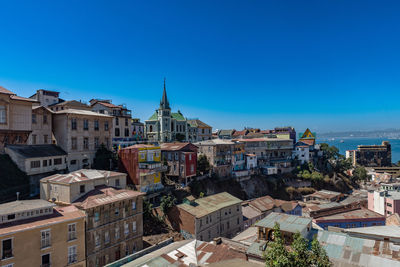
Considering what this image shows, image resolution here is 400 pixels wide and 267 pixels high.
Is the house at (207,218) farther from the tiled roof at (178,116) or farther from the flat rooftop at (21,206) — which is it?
the tiled roof at (178,116)

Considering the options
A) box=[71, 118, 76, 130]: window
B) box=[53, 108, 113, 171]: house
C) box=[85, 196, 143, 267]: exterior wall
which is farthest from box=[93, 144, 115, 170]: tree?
box=[85, 196, 143, 267]: exterior wall

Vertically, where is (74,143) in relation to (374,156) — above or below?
above

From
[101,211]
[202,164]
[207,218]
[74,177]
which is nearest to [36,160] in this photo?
[74,177]

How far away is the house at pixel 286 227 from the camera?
23375 mm

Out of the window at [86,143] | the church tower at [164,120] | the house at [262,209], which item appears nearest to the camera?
the window at [86,143]

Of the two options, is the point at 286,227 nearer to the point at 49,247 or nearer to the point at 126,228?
the point at 126,228

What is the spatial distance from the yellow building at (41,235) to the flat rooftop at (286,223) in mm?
17050

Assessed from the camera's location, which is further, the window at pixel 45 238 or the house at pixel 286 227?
the house at pixel 286 227

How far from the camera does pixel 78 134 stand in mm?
39594

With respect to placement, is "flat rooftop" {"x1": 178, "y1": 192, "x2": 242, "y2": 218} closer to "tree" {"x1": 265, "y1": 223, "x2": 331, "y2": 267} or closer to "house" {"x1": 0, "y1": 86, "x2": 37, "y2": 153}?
"tree" {"x1": 265, "y1": 223, "x2": 331, "y2": 267}

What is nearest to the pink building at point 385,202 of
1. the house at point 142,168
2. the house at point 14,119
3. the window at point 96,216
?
the house at point 142,168

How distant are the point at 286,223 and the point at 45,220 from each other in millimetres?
22160

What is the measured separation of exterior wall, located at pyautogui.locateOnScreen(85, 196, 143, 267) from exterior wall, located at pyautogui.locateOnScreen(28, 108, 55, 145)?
20330mm

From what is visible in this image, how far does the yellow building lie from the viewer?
18766 mm
